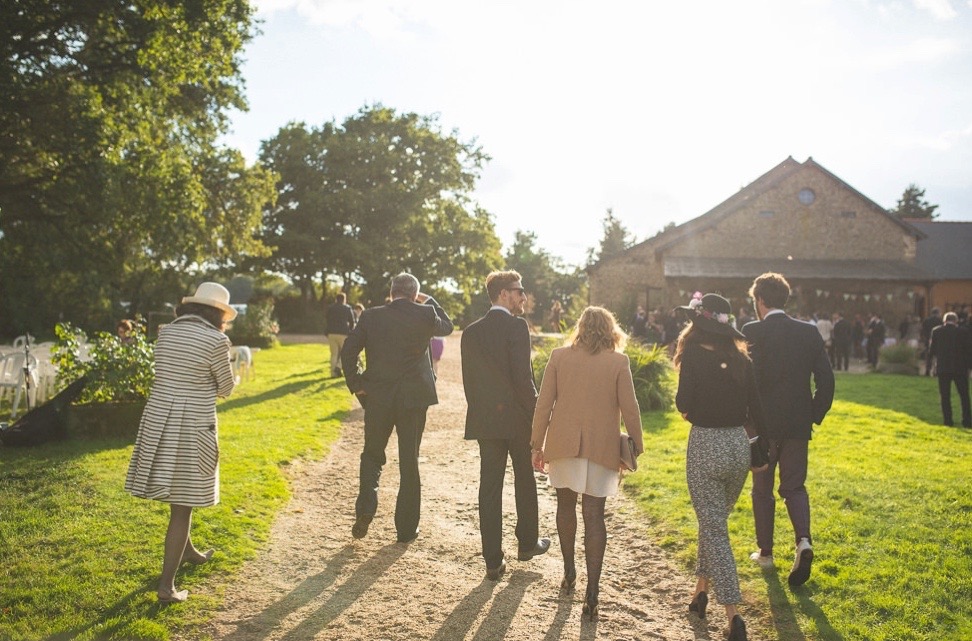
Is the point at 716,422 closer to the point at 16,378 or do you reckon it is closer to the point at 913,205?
the point at 16,378

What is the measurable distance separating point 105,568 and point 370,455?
2109 mm

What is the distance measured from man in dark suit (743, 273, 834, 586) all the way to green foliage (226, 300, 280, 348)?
1076 inches

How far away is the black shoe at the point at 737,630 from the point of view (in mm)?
4164

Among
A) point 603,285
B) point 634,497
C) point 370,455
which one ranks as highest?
point 603,285

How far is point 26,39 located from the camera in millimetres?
15000

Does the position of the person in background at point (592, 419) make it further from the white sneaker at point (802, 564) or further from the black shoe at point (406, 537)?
the black shoe at point (406, 537)

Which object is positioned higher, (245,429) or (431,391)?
(431,391)

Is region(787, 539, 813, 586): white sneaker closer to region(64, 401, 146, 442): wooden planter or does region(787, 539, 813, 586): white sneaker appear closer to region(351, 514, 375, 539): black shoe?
region(351, 514, 375, 539): black shoe

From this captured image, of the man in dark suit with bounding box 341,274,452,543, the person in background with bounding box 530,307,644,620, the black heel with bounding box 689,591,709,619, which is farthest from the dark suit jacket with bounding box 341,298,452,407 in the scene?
the black heel with bounding box 689,591,709,619

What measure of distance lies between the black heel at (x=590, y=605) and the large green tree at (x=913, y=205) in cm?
9278

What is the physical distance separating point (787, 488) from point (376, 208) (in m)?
38.0

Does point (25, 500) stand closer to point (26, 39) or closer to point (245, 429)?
point (245, 429)

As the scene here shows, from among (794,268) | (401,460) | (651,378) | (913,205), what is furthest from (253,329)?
(913,205)

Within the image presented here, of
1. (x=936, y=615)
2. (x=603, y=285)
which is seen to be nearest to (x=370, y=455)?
(x=936, y=615)
